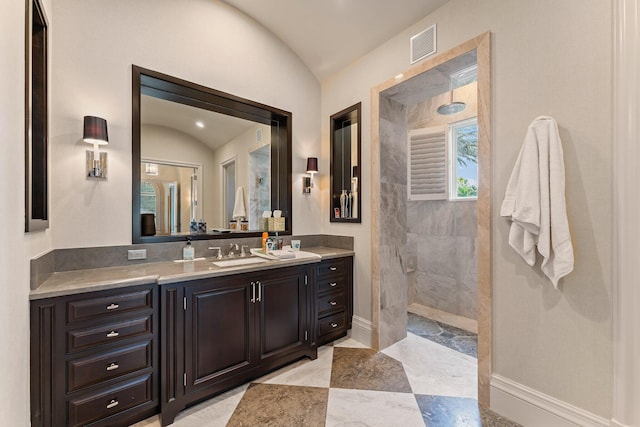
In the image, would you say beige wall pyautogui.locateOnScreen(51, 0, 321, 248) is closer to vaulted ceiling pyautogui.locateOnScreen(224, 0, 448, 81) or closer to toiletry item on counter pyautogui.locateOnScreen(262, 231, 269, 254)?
vaulted ceiling pyautogui.locateOnScreen(224, 0, 448, 81)

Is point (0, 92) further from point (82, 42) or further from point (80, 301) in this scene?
point (82, 42)

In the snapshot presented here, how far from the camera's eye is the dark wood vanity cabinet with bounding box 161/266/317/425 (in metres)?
1.70

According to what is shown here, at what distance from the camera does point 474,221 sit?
3369mm

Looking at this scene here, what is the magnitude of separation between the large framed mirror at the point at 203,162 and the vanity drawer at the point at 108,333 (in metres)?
0.71

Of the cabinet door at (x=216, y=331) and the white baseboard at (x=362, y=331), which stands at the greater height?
the cabinet door at (x=216, y=331)

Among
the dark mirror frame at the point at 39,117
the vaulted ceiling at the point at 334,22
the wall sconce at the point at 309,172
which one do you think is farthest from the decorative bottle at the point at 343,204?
the dark mirror frame at the point at 39,117

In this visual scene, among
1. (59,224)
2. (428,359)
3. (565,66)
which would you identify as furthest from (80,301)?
(565,66)

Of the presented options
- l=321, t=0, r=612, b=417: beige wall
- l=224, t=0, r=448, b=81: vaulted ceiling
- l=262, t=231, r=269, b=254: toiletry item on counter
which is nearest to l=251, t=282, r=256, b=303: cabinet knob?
l=262, t=231, r=269, b=254: toiletry item on counter

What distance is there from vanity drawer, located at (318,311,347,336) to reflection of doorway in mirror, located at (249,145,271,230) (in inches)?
46.3

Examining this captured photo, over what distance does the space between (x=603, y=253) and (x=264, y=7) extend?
3170 millimetres

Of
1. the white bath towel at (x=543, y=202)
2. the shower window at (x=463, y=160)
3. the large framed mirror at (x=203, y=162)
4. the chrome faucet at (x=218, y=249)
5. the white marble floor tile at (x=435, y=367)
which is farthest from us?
the shower window at (x=463, y=160)

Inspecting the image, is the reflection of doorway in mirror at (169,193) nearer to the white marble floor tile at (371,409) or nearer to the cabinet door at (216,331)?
the cabinet door at (216,331)

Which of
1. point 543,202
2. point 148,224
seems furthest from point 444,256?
point 148,224

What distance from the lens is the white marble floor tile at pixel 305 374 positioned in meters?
2.09
